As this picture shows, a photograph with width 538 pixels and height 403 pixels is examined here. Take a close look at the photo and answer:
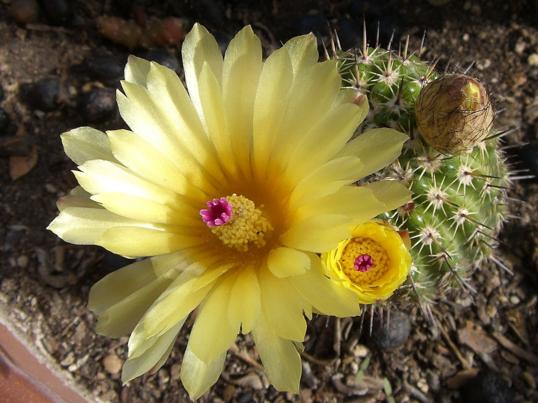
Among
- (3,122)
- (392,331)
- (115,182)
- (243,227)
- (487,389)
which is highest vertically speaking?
(115,182)

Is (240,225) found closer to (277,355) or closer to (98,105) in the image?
(277,355)

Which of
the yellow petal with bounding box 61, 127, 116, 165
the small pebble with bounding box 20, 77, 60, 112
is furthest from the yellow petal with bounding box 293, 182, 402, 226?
the small pebble with bounding box 20, 77, 60, 112

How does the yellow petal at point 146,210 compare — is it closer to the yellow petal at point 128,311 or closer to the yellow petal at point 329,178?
the yellow petal at point 128,311

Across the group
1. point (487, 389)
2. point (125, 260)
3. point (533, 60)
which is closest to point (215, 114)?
point (125, 260)

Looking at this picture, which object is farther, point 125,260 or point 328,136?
point 125,260

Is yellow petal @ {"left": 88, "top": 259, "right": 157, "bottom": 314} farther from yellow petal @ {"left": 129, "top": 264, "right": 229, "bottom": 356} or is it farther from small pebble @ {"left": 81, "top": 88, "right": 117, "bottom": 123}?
small pebble @ {"left": 81, "top": 88, "right": 117, "bottom": 123}
